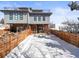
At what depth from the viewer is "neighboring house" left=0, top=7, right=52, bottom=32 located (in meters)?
26.6

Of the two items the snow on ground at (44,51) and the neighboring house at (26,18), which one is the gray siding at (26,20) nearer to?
the neighboring house at (26,18)

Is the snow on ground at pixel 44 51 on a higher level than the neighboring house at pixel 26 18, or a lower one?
lower

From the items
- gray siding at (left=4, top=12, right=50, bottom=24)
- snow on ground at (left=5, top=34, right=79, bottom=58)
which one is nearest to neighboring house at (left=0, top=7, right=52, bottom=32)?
gray siding at (left=4, top=12, right=50, bottom=24)

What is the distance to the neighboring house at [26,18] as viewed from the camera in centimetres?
2658

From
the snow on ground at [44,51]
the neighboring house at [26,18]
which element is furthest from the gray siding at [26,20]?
the snow on ground at [44,51]

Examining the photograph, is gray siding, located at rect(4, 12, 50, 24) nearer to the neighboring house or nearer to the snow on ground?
the neighboring house

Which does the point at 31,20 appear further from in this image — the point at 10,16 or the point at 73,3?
the point at 73,3

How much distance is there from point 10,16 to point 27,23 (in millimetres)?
2713

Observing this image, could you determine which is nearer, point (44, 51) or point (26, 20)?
point (44, 51)

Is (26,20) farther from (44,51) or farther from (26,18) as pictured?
(44,51)

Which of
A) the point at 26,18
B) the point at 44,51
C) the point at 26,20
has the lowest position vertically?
the point at 44,51

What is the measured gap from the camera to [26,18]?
27.2 meters

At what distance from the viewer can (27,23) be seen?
27.3 metres

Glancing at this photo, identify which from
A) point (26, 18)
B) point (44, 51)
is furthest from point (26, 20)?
point (44, 51)
